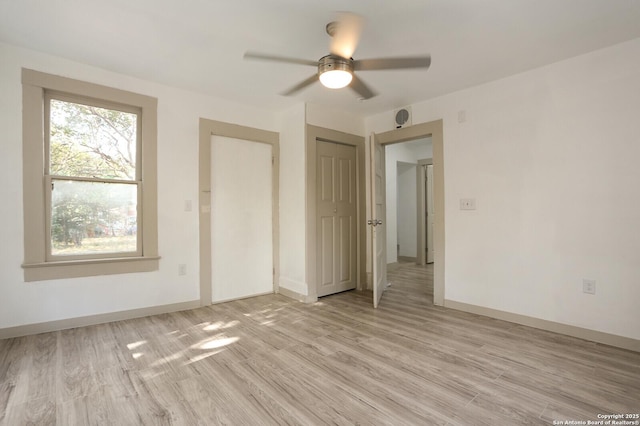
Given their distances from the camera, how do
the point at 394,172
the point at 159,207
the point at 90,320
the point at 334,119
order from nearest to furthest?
the point at 90,320 → the point at 159,207 → the point at 334,119 → the point at 394,172

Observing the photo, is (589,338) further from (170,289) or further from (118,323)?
(118,323)

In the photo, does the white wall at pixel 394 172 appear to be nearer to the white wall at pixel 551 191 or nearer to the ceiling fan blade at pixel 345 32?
the white wall at pixel 551 191

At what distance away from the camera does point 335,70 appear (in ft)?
7.07

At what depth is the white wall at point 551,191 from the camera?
8.10ft

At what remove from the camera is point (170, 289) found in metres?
3.37

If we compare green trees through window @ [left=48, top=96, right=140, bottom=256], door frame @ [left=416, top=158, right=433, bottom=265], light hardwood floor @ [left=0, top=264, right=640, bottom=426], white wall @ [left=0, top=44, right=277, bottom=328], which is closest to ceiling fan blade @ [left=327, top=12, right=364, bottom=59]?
white wall @ [left=0, top=44, right=277, bottom=328]

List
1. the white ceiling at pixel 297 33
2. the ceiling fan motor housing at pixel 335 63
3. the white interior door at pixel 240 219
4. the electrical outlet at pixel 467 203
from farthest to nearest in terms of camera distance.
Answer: the white interior door at pixel 240 219 → the electrical outlet at pixel 467 203 → the ceiling fan motor housing at pixel 335 63 → the white ceiling at pixel 297 33

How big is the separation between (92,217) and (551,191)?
4356mm

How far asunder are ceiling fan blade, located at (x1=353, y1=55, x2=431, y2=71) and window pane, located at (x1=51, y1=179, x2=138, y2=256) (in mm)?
2602

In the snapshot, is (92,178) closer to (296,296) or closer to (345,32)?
(296,296)

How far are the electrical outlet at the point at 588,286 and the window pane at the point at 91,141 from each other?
4.40m

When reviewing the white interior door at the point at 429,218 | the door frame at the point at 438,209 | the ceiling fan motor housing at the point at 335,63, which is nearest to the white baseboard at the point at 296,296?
the door frame at the point at 438,209

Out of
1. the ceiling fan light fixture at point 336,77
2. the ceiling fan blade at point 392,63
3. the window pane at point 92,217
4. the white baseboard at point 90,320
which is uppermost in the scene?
the ceiling fan blade at point 392,63

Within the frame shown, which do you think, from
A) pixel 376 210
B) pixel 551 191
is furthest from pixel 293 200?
pixel 551 191
